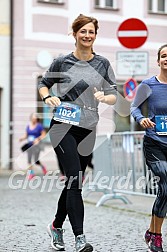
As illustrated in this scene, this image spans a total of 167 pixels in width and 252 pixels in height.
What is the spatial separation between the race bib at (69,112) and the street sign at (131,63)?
7.05 meters

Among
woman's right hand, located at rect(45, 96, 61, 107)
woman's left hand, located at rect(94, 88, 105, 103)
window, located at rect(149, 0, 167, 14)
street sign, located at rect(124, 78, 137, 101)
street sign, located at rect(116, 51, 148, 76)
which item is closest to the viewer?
woman's left hand, located at rect(94, 88, 105, 103)

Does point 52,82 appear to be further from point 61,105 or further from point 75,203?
point 75,203

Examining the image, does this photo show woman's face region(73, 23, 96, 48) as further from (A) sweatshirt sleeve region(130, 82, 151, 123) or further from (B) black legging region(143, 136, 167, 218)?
(B) black legging region(143, 136, 167, 218)

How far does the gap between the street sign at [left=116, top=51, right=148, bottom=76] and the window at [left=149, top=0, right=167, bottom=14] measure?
1056 centimetres

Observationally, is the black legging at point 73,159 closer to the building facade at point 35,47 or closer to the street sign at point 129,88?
the street sign at point 129,88

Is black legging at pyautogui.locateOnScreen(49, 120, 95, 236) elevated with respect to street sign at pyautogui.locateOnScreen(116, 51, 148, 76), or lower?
lower

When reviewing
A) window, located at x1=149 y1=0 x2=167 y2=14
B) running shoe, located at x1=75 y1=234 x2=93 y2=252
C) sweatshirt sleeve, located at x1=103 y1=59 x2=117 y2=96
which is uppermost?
window, located at x1=149 y1=0 x2=167 y2=14

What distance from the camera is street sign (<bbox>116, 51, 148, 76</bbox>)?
12.9 meters

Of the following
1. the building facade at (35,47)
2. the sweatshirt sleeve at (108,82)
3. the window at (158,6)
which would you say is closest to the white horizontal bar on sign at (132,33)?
the sweatshirt sleeve at (108,82)

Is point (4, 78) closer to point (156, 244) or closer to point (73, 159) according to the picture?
point (73, 159)

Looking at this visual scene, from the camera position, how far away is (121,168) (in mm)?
10844

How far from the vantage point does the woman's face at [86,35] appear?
19.1 ft

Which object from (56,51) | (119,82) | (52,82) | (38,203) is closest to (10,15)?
(56,51)

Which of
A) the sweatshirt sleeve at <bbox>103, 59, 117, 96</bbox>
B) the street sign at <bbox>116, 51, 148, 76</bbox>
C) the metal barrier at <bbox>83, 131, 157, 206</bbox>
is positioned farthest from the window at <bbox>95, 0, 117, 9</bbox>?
the sweatshirt sleeve at <bbox>103, 59, 117, 96</bbox>
